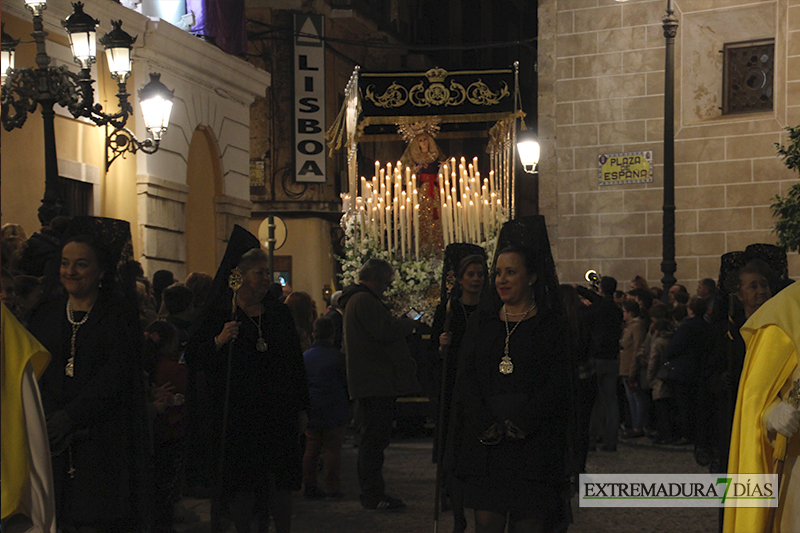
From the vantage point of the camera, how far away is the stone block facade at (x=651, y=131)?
17.2 metres

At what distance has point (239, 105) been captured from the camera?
67.6ft

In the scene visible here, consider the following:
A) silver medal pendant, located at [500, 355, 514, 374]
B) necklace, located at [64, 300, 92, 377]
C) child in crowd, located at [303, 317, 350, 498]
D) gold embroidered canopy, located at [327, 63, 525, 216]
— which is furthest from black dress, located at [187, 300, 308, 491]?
gold embroidered canopy, located at [327, 63, 525, 216]

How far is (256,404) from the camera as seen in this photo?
19.4ft

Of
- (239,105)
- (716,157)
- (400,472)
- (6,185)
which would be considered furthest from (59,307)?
(239,105)

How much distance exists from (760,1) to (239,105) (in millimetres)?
9217

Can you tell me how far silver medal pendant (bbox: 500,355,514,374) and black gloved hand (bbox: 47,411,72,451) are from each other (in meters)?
1.88

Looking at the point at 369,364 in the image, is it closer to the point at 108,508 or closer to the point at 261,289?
the point at 261,289

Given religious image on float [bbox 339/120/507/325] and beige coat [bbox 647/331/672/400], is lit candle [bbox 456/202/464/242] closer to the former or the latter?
religious image on float [bbox 339/120/507/325]

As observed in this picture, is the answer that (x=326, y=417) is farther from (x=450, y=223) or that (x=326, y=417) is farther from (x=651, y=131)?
(x=651, y=131)

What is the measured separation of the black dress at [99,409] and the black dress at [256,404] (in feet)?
2.28

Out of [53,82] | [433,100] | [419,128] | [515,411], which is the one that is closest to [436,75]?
[433,100]

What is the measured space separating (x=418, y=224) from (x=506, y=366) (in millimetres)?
8268

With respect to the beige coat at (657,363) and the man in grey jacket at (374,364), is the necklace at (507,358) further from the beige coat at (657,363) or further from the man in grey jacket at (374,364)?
the beige coat at (657,363)

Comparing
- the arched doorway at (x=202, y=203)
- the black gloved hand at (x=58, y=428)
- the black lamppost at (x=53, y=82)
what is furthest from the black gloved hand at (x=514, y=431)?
the arched doorway at (x=202, y=203)
